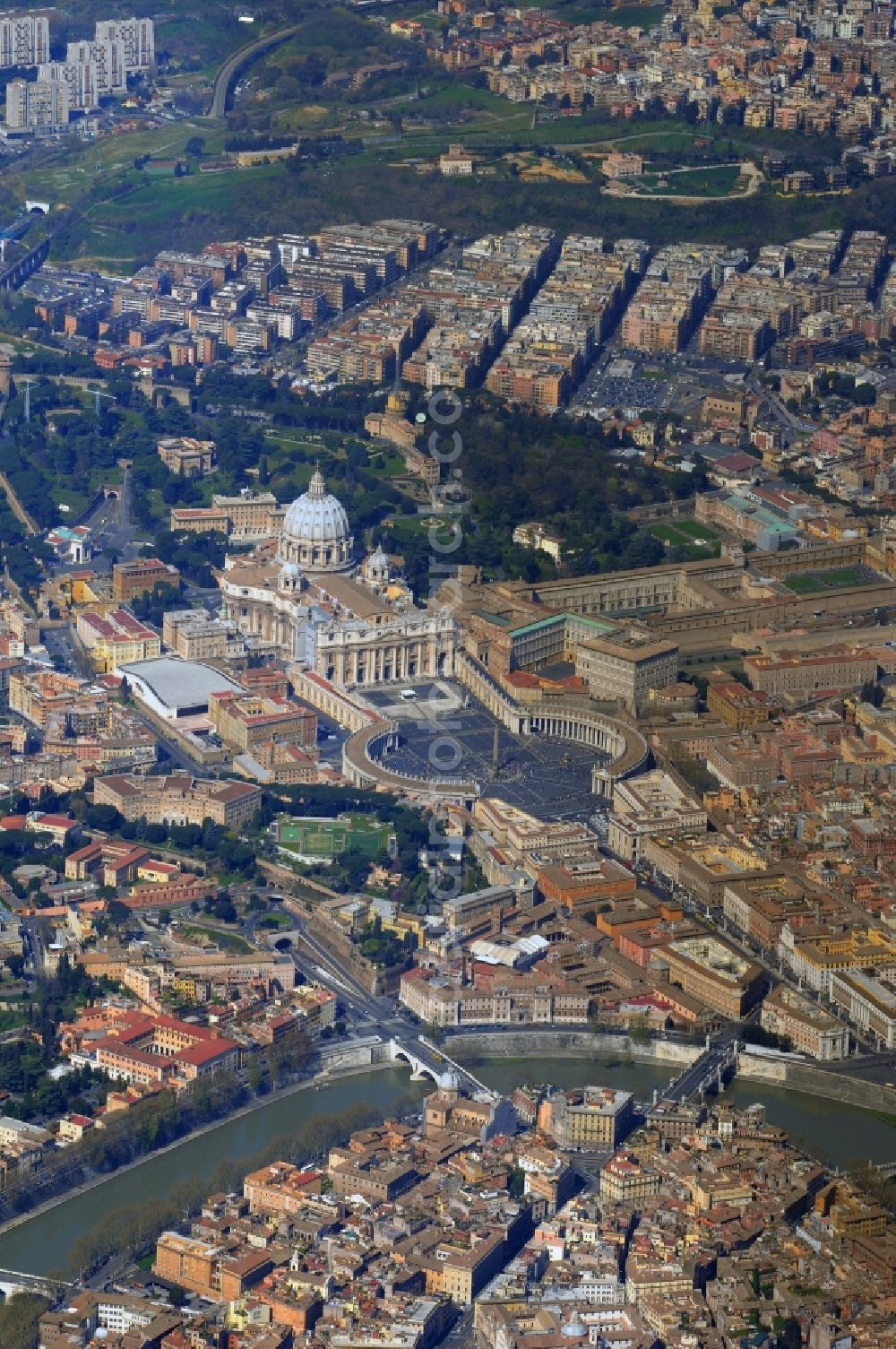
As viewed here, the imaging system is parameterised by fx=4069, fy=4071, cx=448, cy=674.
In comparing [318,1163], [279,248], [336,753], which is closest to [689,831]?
[336,753]

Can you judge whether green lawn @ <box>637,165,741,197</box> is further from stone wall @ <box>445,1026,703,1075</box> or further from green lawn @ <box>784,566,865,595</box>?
stone wall @ <box>445,1026,703,1075</box>

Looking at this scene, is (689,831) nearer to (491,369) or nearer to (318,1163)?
(318,1163)

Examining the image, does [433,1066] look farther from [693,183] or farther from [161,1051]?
[693,183]

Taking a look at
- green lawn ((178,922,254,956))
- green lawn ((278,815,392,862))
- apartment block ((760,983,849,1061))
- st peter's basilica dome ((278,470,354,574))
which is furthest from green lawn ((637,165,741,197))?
apartment block ((760,983,849,1061))

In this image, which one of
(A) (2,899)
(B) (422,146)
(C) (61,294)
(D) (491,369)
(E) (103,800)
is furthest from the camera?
(B) (422,146)

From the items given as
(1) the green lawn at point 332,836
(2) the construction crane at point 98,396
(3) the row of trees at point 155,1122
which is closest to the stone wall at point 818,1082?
(3) the row of trees at point 155,1122
